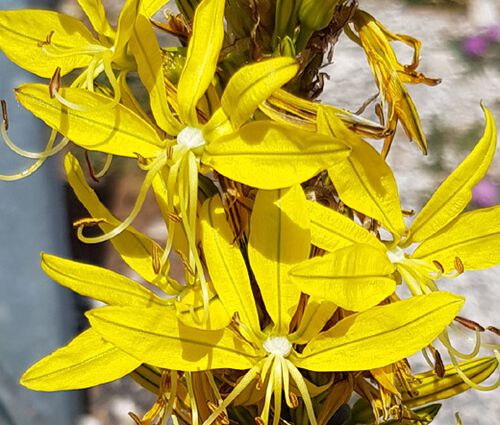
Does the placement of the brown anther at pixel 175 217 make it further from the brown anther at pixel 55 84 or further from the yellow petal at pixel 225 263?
the brown anther at pixel 55 84

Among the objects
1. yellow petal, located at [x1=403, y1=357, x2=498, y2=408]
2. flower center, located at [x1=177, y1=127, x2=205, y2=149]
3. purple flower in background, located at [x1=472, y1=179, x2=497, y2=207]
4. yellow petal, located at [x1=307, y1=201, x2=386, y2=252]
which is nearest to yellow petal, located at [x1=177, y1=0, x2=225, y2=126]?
flower center, located at [x1=177, y1=127, x2=205, y2=149]

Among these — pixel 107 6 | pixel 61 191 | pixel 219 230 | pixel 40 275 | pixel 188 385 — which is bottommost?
pixel 188 385

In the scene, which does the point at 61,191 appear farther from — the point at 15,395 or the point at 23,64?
the point at 23,64

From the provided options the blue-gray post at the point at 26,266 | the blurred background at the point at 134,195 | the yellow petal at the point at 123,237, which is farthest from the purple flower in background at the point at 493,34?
the yellow petal at the point at 123,237

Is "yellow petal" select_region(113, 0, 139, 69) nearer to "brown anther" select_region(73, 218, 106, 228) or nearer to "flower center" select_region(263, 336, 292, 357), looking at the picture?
"brown anther" select_region(73, 218, 106, 228)

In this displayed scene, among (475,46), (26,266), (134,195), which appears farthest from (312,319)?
(475,46)

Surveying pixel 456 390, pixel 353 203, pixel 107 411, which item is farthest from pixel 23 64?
pixel 107 411
